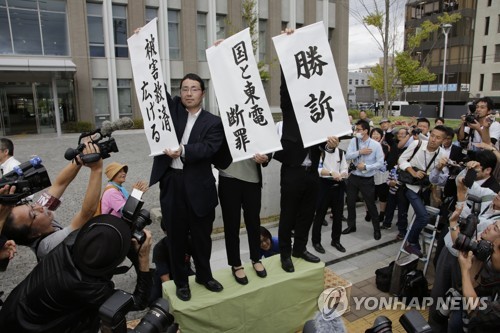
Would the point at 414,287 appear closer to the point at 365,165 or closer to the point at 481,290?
the point at 481,290

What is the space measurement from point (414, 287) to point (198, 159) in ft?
Result: 9.91

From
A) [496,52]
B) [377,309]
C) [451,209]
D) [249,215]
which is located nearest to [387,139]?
[451,209]

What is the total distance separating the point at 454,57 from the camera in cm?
4166

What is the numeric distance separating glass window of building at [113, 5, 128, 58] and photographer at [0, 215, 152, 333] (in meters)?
20.6

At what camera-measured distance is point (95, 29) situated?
19625 mm

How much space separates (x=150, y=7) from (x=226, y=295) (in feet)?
69.0

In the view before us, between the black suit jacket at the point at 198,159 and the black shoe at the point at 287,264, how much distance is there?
112cm

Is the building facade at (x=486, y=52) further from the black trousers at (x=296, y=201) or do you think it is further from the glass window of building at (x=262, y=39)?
the black trousers at (x=296, y=201)

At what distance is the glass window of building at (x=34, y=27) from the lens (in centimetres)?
1734

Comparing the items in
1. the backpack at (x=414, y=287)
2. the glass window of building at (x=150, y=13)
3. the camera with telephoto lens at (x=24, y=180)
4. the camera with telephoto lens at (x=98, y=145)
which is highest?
the glass window of building at (x=150, y=13)

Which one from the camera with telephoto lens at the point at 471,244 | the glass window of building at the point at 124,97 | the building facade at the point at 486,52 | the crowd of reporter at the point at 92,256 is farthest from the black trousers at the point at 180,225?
the building facade at the point at 486,52

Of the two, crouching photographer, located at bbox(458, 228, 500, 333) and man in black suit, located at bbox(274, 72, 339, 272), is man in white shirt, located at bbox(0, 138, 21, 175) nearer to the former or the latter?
man in black suit, located at bbox(274, 72, 339, 272)

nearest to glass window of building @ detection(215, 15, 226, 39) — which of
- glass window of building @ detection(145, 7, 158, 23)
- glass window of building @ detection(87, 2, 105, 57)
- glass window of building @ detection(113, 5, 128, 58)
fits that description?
A: glass window of building @ detection(145, 7, 158, 23)

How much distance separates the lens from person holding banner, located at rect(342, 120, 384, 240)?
606cm
